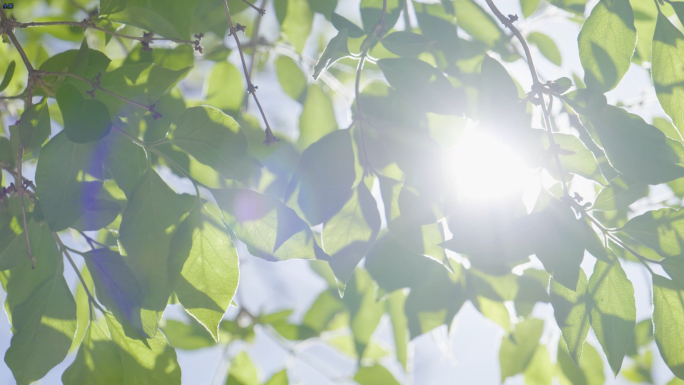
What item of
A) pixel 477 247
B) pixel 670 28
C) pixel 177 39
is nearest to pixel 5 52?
pixel 177 39

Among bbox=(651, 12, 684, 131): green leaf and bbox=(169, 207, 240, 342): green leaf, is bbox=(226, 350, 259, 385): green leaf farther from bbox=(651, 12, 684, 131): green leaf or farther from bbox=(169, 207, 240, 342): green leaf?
bbox=(651, 12, 684, 131): green leaf

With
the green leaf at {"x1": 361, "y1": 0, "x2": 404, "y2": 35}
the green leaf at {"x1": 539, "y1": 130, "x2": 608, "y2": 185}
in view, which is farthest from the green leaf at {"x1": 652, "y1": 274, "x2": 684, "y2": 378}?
the green leaf at {"x1": 361, "y1": 0, "x2": 404, "y2": 35}

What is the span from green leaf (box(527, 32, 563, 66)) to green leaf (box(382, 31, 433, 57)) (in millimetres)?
302

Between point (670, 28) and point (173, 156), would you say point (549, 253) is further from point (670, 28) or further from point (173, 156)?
point (173, 156)

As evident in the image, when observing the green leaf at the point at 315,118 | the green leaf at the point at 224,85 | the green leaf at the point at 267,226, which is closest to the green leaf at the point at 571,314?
the green leaf at the point at 267,226

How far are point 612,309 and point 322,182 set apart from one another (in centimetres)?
27

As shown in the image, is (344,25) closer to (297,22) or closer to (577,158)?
(297,22)

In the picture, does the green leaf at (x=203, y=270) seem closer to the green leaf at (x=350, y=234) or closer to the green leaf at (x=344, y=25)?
the green leaf at (x=350, y=234)

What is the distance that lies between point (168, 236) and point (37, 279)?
0.57 feet

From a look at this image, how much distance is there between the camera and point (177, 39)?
0.42 meters

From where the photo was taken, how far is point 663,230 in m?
0.40

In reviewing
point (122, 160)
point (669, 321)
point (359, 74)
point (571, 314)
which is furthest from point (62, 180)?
point (669, 321)

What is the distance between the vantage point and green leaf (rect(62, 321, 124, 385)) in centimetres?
43

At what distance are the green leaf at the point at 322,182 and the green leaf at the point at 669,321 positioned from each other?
0.31m
